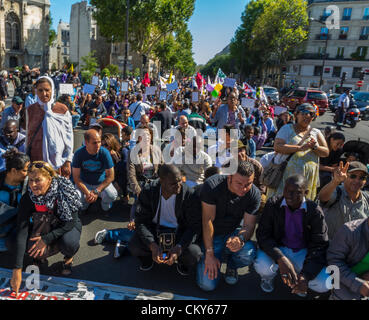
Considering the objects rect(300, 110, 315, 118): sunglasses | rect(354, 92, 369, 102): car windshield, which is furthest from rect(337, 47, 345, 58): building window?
rect(300, 110, 315, 118): sunglasses

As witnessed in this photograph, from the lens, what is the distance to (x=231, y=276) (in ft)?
11.1

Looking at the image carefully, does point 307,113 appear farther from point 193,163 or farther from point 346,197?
point 193,163

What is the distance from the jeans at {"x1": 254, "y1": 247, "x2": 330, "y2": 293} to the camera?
2.92 metres

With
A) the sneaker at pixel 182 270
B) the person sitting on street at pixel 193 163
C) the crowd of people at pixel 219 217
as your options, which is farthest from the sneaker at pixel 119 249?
the person sitting on street at pixel 193 163

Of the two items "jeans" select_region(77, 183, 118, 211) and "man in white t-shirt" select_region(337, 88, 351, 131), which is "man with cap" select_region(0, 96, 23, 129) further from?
"man in white t-shirt" select_region(337, 88, 351, 131)

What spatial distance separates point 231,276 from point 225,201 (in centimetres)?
85

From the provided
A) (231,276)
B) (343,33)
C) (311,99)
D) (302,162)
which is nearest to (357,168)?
(302,162)

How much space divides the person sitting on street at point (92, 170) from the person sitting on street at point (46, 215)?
4.02 ft

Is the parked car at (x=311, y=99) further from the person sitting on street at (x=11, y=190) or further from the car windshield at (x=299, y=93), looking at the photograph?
the person sitting on street at (x=11, y=190)

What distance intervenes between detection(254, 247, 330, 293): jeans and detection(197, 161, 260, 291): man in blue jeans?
0.41 ft

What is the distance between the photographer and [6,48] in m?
39.5
